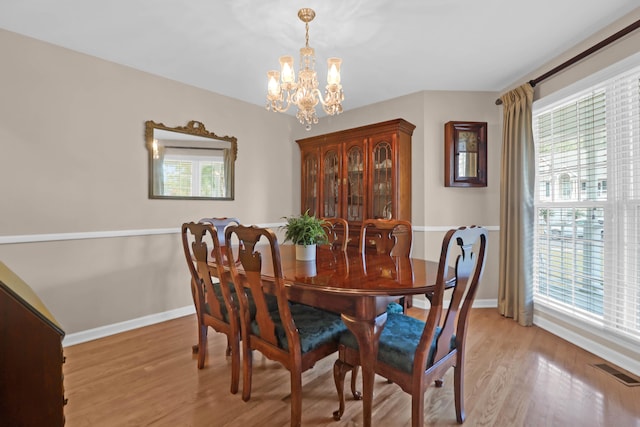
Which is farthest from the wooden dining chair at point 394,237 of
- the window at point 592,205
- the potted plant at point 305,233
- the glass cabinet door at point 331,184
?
the window at point 592,205

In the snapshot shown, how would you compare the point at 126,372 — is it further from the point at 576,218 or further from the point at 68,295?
the point at 576,218

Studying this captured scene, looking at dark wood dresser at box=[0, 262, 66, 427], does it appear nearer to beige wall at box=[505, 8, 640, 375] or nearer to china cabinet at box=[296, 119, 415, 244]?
china cabinet at box=[296, 119, 415, 244]

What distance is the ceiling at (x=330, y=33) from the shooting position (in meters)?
2.12

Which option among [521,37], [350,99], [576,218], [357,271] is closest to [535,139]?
[576,218]

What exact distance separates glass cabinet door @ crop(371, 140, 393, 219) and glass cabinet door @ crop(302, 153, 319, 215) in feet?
2.83

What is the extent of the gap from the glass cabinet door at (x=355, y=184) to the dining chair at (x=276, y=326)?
199 cm

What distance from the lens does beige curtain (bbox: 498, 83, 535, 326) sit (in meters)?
3.06

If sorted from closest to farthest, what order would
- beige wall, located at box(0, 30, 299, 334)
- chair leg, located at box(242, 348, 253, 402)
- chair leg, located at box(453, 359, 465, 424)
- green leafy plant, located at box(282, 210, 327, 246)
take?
chair leg, located at box(453, 359, 465, 424) < chair leg, located at box(242, 348, 253, 402) < green leafy plant, located at box(282, 210, 327, 246) < beige wall, located at box(0, 30, 299, 334)

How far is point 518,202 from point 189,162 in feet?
11.3

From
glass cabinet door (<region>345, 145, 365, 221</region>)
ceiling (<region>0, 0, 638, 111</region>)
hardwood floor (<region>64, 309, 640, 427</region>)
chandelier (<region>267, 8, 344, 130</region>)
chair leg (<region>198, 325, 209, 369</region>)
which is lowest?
hardwood floor (<region>64, 309, 640, 427</region>)

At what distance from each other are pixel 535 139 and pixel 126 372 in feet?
13.4

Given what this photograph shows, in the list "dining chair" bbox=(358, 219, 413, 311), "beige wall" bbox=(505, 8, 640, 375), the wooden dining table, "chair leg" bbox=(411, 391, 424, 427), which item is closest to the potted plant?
the wooden dining table

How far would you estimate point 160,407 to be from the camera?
183cm

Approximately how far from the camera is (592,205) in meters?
2.58
